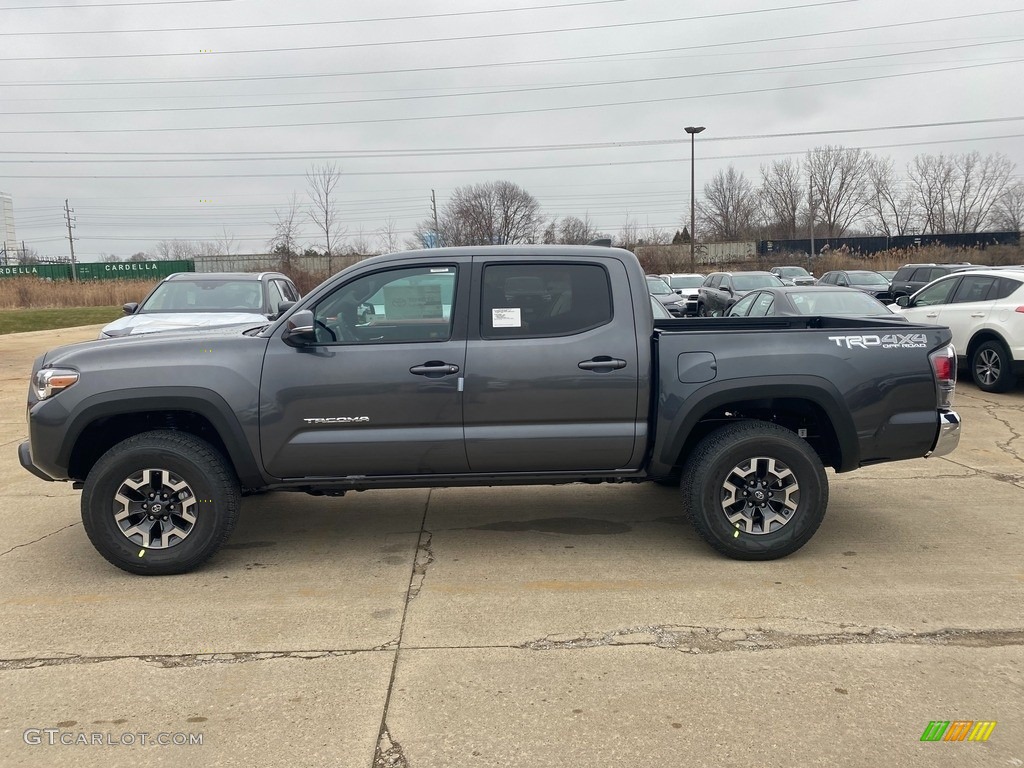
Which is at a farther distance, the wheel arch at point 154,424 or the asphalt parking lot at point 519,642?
the wheel arch at point 154,424

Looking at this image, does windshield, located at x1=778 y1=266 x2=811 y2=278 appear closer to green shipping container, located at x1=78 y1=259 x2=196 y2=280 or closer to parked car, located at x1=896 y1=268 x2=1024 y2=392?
parked car, located at x1=896 y1=268 x2=1024 y2=392

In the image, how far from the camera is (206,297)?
1055 cm

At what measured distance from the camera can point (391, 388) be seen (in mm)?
4535

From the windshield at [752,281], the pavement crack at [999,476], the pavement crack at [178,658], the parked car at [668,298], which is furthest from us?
the windshield at [752,281]

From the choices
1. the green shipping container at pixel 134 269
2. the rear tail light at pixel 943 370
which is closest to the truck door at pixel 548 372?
the rear tail light at pixel 943 370

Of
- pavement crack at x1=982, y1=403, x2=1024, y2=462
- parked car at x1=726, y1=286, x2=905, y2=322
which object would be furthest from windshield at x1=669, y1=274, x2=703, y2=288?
pavement crack at x1=982, y1=403, x2=1024, y2=462

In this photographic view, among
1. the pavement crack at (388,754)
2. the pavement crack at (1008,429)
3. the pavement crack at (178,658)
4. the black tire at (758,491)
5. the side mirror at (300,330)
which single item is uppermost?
the side mirror at (300,330)

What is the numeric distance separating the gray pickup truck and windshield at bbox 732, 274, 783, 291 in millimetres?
15503

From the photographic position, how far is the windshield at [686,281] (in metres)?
25.4

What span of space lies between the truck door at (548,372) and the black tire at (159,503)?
1573 mm

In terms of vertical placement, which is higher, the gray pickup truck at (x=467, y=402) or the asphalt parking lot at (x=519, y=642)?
the gray pickup truck at (x=467, y=402)

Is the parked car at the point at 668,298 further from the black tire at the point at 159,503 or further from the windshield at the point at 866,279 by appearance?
the black tire at the point at 159,503

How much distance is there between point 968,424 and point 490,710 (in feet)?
25.6

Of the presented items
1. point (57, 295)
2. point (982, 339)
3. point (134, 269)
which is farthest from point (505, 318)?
point (134, 269)
